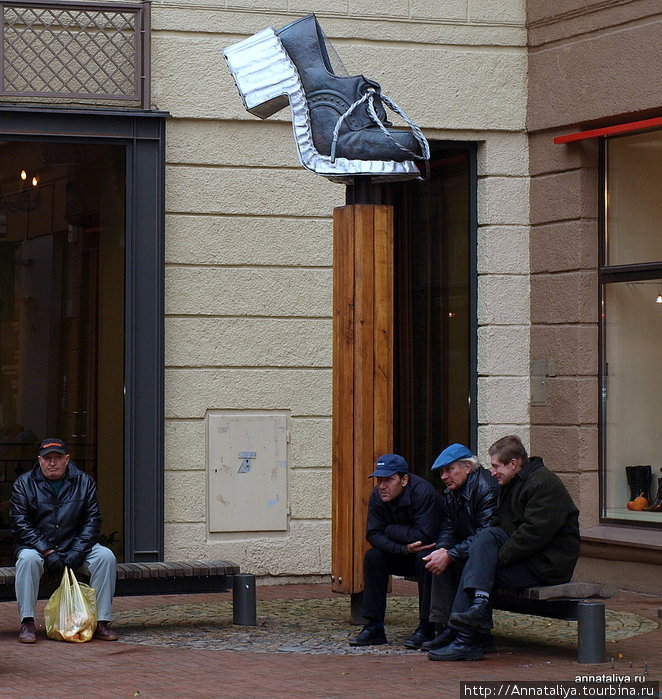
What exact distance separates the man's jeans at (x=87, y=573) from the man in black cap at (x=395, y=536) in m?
1.68

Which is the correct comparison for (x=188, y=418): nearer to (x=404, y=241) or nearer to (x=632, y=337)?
(x=404, y=241)

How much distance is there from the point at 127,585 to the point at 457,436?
A: 13.9 ft

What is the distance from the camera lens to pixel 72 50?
38.7ft

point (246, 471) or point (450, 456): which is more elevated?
point (450, 456)

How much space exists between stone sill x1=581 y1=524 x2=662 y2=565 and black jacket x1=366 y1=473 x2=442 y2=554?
10.2ft

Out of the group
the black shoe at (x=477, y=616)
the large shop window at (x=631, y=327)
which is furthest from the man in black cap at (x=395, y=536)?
the large shop window at (x=631, y=327)

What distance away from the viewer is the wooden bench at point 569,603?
7.95 meters

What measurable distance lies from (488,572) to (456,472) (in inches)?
27.5

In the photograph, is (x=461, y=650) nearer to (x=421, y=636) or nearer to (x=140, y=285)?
(x=421, y=636)

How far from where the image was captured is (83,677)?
762cm

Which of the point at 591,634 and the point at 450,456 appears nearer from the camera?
the point at 591,634

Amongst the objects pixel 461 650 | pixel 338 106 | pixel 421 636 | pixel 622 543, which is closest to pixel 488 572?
pixel 461 650

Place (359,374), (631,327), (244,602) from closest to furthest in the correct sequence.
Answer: (359,374), (244,602), (631,327)

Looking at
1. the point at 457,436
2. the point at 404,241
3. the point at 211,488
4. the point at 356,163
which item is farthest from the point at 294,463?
the point at 356,163
